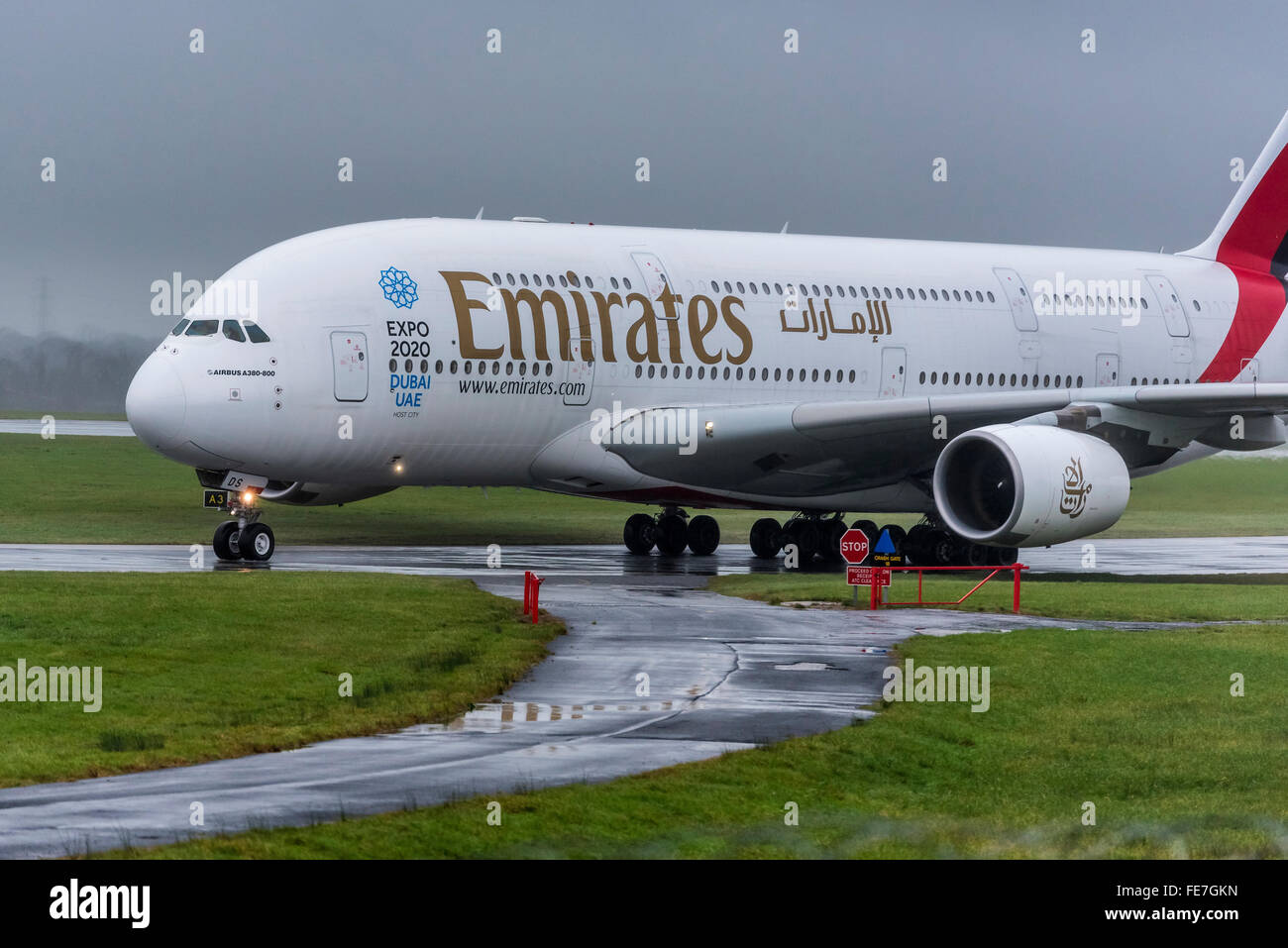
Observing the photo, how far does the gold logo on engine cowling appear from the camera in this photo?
2325 cm

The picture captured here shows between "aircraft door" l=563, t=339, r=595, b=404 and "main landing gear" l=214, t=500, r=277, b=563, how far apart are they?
16.0ft

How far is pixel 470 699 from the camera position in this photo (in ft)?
45.1

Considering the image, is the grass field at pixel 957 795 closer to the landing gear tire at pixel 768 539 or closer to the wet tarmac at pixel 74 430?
the landing gear tire at pixel 768 539

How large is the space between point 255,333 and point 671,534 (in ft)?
31.7

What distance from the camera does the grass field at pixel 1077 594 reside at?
20750mm

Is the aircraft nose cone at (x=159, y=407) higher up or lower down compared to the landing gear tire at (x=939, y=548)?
higher up

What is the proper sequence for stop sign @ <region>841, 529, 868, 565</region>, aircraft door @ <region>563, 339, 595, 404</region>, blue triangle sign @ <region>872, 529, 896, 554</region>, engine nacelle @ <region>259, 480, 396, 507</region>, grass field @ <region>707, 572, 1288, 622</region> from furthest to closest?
engine nacelle @ <region>259, 480, 396, 507</region>, aircraft door @ <region>563, 339, 595, 404</region>, blue triangle sign @ <region>872, 529, 896, 554</region>, stop sign @ <region>841, 529, 868, 565</region>, grass field @ <region>707, 572, 1288, 622</region>

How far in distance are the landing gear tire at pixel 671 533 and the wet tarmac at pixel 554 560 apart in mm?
185

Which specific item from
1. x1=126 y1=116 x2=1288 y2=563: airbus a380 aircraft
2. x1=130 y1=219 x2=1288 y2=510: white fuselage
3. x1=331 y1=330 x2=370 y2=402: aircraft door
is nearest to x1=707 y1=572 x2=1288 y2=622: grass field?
x1=126 y1=116 x2=1288 y2=563: airbus a380 aircraft

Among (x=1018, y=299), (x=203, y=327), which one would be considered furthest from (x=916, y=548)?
(x=203, y=327)

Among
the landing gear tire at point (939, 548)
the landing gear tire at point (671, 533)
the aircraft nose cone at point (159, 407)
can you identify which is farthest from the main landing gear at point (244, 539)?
the landing gear tire at point (939, 548)

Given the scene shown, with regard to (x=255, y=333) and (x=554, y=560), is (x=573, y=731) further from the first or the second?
(x=554, y=560)

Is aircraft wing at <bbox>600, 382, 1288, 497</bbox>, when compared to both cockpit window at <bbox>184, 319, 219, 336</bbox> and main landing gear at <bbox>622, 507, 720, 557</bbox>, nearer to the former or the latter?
main landing gear at <bbox>622, 507, 720, 557</bbox>

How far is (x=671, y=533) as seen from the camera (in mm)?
30922
